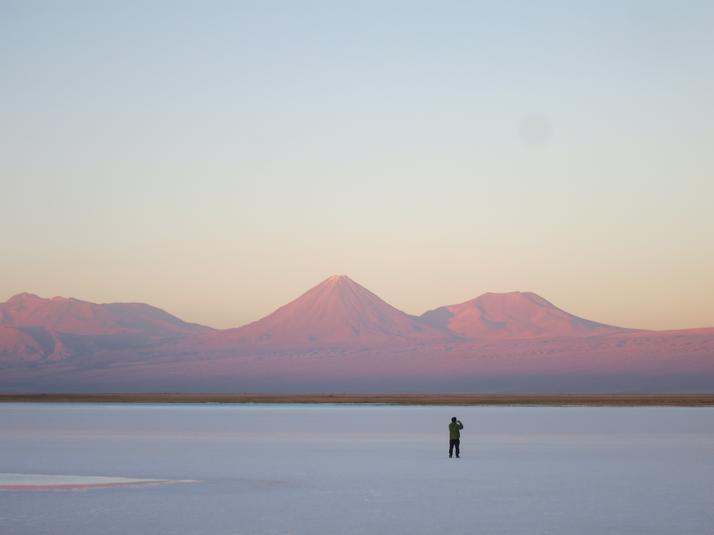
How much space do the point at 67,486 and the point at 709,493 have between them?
47.7 feet

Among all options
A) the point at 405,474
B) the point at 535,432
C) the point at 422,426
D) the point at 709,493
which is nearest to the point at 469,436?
the point at 535,432

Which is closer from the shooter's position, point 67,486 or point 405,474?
point 67,486

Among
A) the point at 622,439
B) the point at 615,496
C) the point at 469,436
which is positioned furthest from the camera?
the point at 469,436

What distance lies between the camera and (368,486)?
26016mm

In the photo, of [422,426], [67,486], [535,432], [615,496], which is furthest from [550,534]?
[422,426]

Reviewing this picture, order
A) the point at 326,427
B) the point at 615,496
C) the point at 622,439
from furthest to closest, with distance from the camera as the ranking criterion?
the point at 326,427, the point at 622,439, the point at 615,496

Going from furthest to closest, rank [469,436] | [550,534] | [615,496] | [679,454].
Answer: [469,436] → [679,454] → [615,496] → [550,534]

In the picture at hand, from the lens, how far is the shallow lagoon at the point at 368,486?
19.6 meters

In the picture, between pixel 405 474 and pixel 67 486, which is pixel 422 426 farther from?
pixel 67 486

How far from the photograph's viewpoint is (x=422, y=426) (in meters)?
62.4

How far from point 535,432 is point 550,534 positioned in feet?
119

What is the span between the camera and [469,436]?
50.2 m

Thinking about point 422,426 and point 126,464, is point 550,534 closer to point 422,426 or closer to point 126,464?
point 126,464

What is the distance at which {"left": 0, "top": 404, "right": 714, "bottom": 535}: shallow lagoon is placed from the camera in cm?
1959
